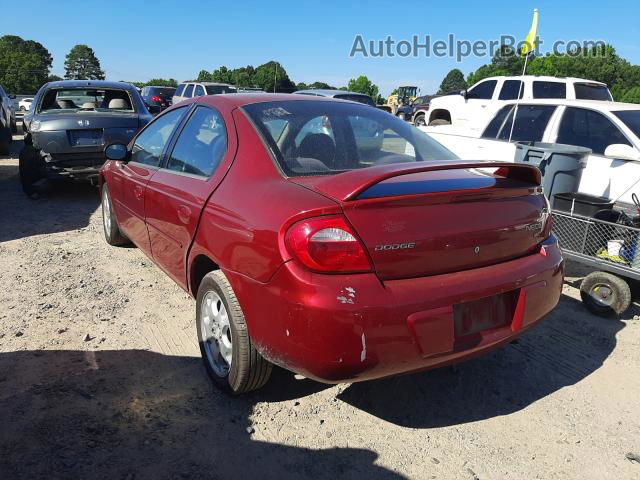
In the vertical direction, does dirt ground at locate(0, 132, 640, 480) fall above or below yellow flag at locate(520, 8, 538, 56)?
below

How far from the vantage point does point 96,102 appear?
8.46 meters

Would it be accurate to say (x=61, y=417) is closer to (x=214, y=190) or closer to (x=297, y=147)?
(x=214, y=190)

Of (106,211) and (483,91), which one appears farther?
(483,91)

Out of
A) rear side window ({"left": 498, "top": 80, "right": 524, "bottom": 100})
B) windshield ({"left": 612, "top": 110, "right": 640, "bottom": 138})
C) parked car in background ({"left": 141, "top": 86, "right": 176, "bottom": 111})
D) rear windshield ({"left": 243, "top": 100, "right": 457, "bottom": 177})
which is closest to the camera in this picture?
rear windshield ({"left": 243, "top": 100, "right": 457, "bottom": 177})

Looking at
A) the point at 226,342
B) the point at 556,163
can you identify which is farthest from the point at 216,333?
the point at 556,163

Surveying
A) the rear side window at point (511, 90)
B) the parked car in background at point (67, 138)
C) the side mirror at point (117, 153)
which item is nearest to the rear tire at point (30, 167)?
the parked car in background at point (67, 138)

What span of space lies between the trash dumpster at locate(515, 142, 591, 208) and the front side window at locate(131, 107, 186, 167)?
3.12 meters

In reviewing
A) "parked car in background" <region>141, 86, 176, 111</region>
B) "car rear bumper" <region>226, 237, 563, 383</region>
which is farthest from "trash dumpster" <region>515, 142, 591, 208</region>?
"parked car in background" <region>141, 86, 176, 111</region>

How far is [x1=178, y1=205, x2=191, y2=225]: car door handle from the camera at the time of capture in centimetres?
293

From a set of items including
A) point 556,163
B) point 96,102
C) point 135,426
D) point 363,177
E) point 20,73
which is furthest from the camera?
point 20,73

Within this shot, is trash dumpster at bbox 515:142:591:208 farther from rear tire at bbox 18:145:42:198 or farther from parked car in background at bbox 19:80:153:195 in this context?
rear tire at bbox 18:145:42:198

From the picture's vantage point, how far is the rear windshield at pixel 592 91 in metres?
9.59

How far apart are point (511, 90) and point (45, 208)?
896cm

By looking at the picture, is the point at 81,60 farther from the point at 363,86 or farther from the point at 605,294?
the point at 605,294
